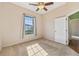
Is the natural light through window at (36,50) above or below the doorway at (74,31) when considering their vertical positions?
below

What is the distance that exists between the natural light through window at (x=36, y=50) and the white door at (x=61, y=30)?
0.32 m

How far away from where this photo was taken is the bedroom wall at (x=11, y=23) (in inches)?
65.1

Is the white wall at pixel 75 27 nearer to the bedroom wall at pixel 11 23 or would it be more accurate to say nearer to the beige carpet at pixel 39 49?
the beige carpet at pixel 39 49

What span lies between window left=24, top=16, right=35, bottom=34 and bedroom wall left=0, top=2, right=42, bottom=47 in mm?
69

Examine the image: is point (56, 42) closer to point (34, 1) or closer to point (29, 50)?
point (29, 50)

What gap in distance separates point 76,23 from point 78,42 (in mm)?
334

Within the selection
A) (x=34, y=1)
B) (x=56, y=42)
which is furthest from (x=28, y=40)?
(x=34, y=1)

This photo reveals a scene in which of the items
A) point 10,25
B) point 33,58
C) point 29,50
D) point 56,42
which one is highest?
point 10,25

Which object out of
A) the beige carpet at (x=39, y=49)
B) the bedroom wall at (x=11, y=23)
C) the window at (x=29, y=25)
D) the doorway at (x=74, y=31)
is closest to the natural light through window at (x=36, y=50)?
the beige carpet at (x=39, y=49)

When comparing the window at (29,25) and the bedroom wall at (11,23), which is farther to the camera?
the window at (29,25)

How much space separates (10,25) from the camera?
172cm

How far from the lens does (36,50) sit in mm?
1754

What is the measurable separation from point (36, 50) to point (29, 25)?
0.46 metres

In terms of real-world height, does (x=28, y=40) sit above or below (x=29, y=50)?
above
